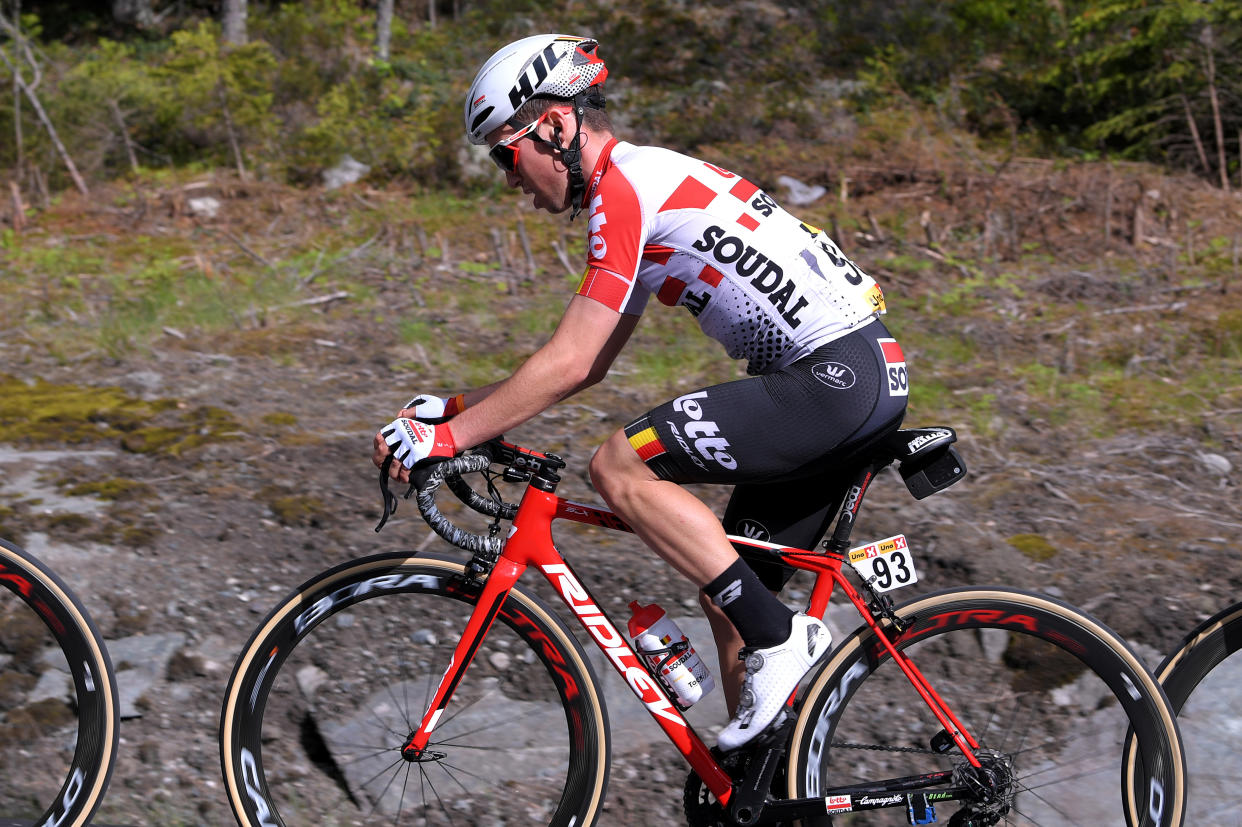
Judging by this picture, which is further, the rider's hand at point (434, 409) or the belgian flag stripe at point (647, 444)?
the rider's hand at point (434, 409)

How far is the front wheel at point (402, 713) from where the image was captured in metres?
2.85

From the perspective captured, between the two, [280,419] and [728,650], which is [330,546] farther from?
[728,650]

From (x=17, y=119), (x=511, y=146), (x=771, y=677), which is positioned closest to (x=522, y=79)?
(x=511, y=146)

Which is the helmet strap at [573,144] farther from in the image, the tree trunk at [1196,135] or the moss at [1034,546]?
the tree trunk at [1196,135]

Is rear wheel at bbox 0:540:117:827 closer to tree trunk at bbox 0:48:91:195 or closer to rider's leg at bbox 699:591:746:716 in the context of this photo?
rider's leg at bbox 699:591:746:716

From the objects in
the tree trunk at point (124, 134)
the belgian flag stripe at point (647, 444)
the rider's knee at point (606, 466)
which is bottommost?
the tree trunk at point (124, 134)

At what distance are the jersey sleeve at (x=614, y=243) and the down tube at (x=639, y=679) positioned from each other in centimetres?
78

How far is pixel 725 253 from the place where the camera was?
2686mm

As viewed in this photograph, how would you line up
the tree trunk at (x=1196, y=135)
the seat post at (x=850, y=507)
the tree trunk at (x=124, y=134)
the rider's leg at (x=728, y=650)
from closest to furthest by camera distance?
the seat post at (x=850, y=507) < the rider's leg at (x=728, y=650) < the tree trunk at (x=1196, y=135) < the tree trunk at (x=124, y=134)

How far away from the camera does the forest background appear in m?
4.48

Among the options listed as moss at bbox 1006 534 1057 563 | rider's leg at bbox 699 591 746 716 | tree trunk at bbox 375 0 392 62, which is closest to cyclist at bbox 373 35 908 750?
rider's leg at bbox 699 591 746 716

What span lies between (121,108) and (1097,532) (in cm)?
1314

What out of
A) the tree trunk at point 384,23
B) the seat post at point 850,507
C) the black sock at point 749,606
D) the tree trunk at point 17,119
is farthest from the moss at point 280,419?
the tree trunk at point 384,23

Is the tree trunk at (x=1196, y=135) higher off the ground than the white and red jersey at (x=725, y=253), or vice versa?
the white and red jersey at (x=725, y=253)
